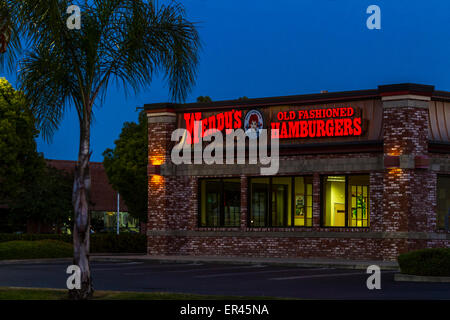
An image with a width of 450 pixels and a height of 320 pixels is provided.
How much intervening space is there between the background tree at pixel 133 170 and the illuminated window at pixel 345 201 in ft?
82.1

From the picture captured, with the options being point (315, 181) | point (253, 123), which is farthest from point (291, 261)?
point (253, 123)

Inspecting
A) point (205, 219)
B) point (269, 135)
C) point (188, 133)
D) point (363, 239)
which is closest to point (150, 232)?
point (205, 219)

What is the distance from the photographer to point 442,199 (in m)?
36.6

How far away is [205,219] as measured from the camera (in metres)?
41.5

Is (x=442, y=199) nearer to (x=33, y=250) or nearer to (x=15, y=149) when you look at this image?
(x=33, y=250)

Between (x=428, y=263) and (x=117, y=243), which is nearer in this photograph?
(x=428, y=263)

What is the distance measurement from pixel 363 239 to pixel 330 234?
166 cm

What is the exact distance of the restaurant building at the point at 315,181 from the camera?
35.4 metres

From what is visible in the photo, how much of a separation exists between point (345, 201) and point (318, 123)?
394cm

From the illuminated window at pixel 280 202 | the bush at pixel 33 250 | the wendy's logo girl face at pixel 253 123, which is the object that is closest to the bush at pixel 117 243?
the bush at pixel 33 250

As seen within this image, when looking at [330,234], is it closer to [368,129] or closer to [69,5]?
[368,129]

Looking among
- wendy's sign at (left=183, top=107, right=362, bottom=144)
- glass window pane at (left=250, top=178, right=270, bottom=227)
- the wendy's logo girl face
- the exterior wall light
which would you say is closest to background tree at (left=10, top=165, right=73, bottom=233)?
wendy's sign at (left=183, top=107, right=362, bottom=144)

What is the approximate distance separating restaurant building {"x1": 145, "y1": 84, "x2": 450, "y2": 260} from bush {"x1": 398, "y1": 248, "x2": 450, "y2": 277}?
34.4 ft

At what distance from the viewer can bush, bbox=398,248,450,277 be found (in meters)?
24.0
